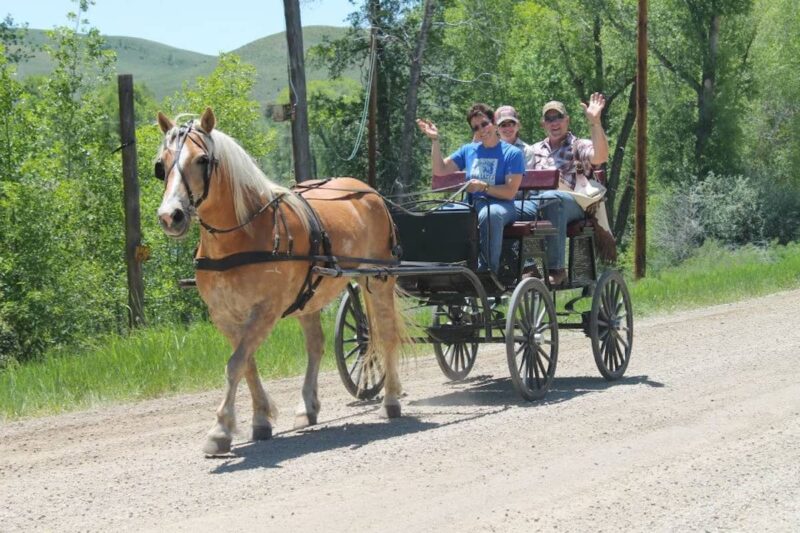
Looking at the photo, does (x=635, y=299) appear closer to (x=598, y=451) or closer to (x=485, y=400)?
(x=485, y=400)

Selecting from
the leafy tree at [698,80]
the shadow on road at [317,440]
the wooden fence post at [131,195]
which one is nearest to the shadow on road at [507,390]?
the shadow on road at [317,440]

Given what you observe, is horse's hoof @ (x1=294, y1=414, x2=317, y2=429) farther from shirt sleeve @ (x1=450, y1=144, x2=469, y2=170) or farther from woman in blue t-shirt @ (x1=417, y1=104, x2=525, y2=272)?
shirt sleeve @ (x1=450, y1=144, x2=469, y2=170)

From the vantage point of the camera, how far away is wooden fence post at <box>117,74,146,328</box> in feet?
58.5

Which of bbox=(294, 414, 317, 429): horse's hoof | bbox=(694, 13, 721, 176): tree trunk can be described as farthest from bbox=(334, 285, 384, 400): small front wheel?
bbox=(694, 13, 721, 176): tree trunk

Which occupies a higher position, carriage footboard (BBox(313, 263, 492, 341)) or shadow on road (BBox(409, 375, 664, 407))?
carriage footboard (BBox(313, 263, 492, 341))

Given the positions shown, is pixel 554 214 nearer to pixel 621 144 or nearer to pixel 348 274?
pixel 348 274

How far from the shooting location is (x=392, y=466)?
7.38m

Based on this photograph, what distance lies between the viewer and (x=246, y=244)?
8.27 meters

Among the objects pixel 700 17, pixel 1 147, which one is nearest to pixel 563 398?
pixel 1 147

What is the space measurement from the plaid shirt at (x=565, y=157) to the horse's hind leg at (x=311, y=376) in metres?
3.00

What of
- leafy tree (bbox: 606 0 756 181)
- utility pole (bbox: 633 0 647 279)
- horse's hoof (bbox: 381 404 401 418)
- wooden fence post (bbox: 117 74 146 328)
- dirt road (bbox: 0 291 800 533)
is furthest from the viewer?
leafy tree (bbox: 606 0 756 181)

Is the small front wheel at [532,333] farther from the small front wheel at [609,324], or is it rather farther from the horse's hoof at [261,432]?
the horse's hoof at [261,432]

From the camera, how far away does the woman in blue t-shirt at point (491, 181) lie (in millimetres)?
10289

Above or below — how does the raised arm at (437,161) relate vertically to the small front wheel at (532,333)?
above
